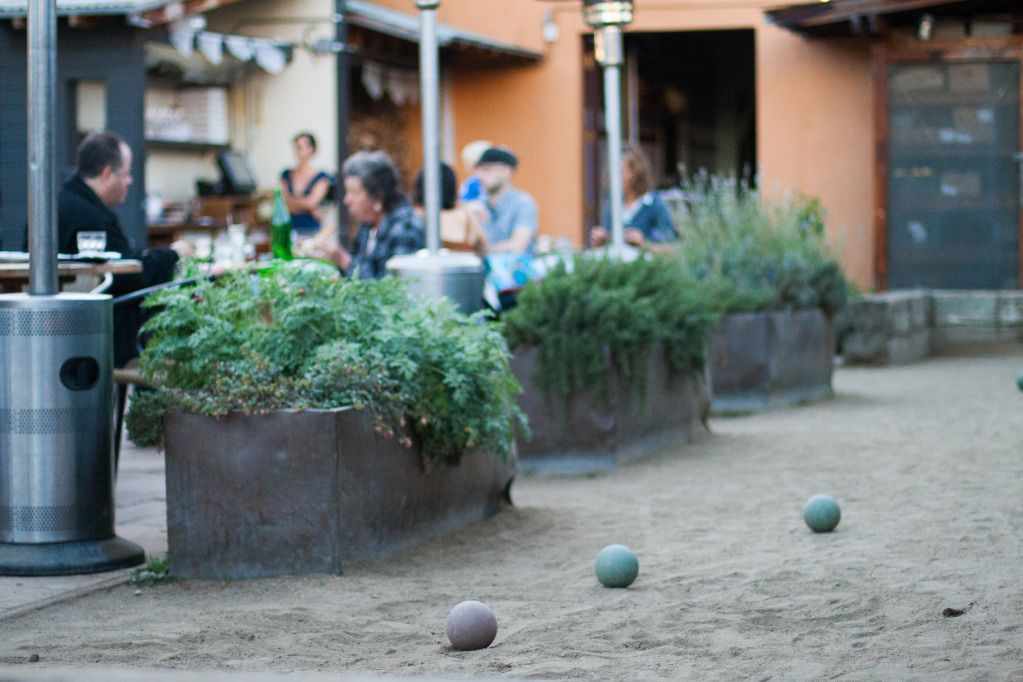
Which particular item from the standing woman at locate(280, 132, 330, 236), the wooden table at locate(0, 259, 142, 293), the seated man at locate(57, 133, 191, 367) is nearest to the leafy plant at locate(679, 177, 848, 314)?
the seated man at locate(57, 133, 191, 367)

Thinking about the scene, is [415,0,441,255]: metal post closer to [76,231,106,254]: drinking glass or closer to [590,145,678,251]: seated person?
[76,231,106,254]: drinking glass

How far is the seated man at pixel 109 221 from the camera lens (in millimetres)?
6270

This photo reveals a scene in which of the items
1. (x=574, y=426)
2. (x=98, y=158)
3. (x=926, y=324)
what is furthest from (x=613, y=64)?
(x=926, y=324)

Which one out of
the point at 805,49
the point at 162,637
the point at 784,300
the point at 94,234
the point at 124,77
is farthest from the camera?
the point at 805,49

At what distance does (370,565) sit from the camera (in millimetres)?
4617

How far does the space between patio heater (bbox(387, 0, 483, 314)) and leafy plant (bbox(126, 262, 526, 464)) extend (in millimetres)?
1067

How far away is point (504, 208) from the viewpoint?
8547 millimetres

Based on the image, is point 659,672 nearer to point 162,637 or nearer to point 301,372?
point 162,637

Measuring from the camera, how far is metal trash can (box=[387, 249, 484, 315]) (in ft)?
20.3

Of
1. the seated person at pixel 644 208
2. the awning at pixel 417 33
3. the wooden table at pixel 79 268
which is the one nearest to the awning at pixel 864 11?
the awning at pixel 417 33

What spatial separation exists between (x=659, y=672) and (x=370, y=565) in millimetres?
1459

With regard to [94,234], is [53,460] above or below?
below

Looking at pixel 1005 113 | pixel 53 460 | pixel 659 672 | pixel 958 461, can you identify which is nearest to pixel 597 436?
pixel 958 461

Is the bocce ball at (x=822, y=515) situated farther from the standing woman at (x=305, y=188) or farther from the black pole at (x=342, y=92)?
the black pole at (x=342, y=92)
